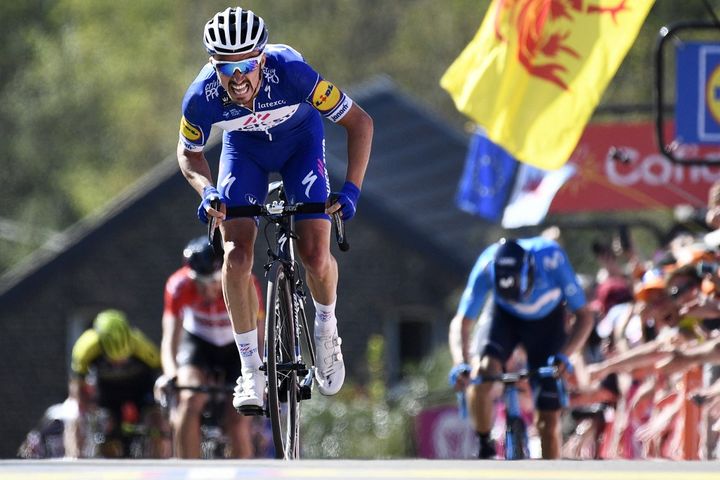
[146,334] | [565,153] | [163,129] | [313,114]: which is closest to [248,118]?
[313,114]

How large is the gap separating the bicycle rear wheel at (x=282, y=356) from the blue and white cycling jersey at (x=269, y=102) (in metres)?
0.74

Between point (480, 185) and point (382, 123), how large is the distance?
15687 millimetres

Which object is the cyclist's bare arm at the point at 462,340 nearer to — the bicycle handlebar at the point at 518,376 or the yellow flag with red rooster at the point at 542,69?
the bicycle handlebar at the point at 518,376

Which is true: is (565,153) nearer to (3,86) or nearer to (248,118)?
(248,118)

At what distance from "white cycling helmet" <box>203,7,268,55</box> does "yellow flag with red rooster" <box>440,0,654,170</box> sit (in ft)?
16.5

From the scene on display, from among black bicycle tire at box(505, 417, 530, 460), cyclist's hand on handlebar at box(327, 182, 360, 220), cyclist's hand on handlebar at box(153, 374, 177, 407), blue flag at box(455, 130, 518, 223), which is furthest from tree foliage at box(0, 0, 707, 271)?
cyclist's hand on handlebar at box(327, 182, 360, 220)

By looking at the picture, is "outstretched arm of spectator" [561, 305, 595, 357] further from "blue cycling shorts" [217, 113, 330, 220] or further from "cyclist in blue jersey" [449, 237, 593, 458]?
"blue cycling shorts" [217, 113, 330, 220]

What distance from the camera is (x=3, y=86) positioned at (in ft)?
170

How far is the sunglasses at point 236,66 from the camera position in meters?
9.27

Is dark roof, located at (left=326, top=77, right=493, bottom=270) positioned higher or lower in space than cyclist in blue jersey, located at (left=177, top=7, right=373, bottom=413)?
higher

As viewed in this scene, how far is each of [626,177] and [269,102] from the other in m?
13.0

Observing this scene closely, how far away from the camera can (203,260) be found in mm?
12500

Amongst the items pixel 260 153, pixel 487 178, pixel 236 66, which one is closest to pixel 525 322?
pixel 260 153

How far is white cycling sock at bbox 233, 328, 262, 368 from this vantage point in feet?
32.3
